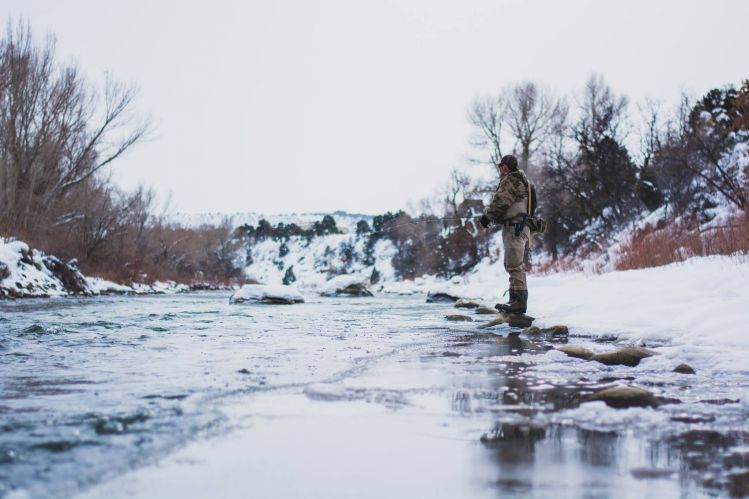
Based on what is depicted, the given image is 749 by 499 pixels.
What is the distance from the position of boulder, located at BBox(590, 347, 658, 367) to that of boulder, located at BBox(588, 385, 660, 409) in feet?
4.08

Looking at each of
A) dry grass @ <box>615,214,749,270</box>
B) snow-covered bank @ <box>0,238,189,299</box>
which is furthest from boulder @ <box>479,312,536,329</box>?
snow-covered bank @ <box>0,238,189,299</box>

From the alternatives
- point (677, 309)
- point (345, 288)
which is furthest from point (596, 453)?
point (345, 288)

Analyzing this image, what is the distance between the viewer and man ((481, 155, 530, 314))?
7320 mm

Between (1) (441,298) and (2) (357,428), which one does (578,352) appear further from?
(1) (441,298)

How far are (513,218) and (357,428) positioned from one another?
18.3ft

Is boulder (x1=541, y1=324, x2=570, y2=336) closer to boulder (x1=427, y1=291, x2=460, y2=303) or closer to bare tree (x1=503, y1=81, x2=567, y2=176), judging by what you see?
boulder (x1=427, y1=291, x2=460, y2=303)

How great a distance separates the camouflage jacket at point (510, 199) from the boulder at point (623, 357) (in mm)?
3474

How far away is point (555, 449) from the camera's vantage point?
6.39 feet

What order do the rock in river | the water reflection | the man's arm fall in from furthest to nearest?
1. the rock in river
2. the man's arm
3. the water reflection

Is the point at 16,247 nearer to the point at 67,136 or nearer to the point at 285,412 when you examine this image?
the point at 67,136

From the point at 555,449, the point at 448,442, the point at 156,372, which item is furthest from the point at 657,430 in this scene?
the point at 156,372

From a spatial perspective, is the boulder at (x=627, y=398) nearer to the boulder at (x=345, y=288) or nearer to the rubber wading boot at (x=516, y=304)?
the rubber wading boot at (x=516, y=304)

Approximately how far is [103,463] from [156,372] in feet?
6.03

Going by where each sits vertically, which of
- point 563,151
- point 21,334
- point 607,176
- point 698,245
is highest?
point 563,151
